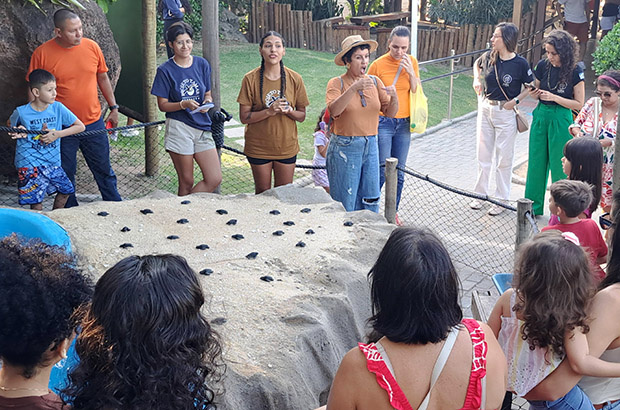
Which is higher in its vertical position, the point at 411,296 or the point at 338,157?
the point at 411,296

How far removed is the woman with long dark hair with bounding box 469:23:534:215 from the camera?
7254 mm

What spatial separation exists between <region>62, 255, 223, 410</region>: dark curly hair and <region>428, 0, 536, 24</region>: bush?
55.6 ft

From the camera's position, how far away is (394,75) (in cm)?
665

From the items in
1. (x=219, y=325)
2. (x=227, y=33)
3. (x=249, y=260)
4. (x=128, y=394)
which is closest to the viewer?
(x=128, y=394)

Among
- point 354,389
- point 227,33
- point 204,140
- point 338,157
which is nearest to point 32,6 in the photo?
point 204,140

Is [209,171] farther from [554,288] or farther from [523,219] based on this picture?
[554,288]

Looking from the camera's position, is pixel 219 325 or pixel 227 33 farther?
pixel 227 33

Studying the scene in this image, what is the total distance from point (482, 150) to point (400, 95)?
1576 millimetres

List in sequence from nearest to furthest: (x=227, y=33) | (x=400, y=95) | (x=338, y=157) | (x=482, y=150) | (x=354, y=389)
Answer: (x=354, y=389) → (x=338, y=157) → (x=400, y=95) → (x=482, y=150) → (x=227, y=33)

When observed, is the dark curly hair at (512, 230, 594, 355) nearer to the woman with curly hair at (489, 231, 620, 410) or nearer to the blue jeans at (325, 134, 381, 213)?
the woman with curly hair at (489, 231, 620, 410)

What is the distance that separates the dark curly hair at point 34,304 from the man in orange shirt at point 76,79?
399 centimetres

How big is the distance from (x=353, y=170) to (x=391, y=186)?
37 centimetres

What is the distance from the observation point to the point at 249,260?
15.8 ft

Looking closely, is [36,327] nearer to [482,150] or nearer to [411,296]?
[411,296]
